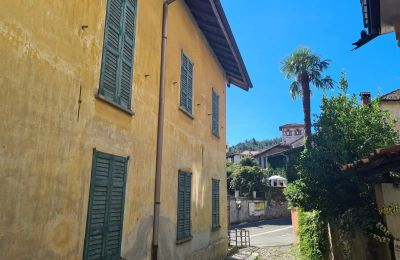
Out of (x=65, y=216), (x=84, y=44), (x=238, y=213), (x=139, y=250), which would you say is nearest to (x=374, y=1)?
(x=84, y=44)

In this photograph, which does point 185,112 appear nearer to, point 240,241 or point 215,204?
point 215,204

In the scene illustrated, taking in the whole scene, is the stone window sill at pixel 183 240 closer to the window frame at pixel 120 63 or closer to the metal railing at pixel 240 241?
the window frame at pixel 120 63

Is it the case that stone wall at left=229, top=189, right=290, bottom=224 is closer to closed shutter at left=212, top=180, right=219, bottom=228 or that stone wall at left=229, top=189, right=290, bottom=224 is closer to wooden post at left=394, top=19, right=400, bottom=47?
closed shutter at left=212, top=180, right=219, bottom=228

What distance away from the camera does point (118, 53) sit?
596cm

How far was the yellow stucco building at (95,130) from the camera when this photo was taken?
12.5 feet

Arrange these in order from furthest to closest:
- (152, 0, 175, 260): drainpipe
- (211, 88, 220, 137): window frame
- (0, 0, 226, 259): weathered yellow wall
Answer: (211, 88, 220, 137): window frame → (152, 0, 175, 260): drainpipe → (0, 0, 226, 259): weathered yellow wall

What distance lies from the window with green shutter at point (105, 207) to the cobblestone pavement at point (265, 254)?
8388mm

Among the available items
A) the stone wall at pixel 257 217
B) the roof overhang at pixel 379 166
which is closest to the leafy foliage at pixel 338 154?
the roof overhang at pixel 379 166

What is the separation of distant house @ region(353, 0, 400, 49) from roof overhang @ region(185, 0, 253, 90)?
5174mm

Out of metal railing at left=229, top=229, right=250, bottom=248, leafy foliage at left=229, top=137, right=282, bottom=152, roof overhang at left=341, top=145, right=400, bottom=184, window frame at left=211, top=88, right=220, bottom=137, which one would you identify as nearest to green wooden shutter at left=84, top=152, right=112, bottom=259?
roof overhang at left=341, top=145, right=400, bottom=184

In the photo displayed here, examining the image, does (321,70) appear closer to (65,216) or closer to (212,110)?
(212,110)

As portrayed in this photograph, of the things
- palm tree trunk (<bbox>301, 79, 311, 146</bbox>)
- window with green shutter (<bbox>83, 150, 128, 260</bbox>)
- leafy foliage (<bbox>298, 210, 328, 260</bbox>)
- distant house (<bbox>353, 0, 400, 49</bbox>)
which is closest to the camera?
distant house (<bbox>353, 0, 400, 49</bbox>)

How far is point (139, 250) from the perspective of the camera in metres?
6.43

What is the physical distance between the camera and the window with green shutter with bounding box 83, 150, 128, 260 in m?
5.04
